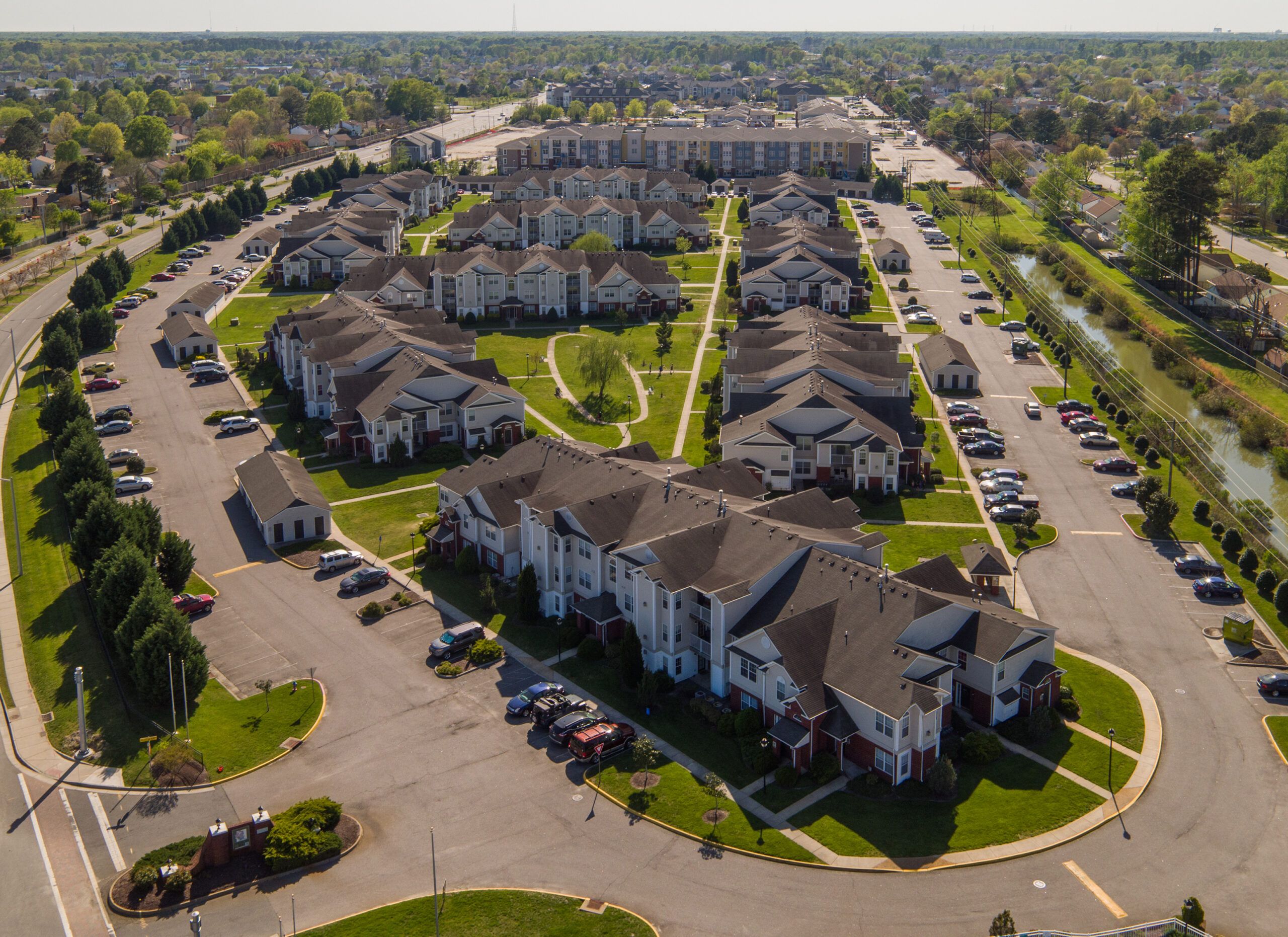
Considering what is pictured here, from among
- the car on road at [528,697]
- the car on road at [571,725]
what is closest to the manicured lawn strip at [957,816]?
the car on road at [571,725]

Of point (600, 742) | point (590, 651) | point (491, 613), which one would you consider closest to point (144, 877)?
point (600, 742)

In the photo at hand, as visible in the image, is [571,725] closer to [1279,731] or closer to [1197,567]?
[1279,731]

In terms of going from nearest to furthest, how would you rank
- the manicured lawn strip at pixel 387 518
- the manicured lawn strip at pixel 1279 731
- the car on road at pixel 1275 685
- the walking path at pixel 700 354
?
the manicured lawn strip at pixel 1279 731 → the car on road at pixel 1275 685 → the manicured lawn strip at pixel 387 518 → the walking path at pixel 700 354

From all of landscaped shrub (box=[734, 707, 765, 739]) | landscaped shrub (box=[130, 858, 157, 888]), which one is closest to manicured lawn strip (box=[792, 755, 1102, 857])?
landscaped shrub (box=[734, 707, 765, 739])

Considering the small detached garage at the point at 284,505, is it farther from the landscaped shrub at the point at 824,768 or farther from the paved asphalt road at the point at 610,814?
the landscaped shrub at the point at 824,768

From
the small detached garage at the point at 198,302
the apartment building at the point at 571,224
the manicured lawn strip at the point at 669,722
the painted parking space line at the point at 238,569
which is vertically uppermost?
the apartment building at the point at 571,224

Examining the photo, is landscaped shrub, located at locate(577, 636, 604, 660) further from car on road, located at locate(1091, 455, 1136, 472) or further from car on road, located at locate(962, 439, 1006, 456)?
car on road, located at locate(1091, 455, 1136, 472)
